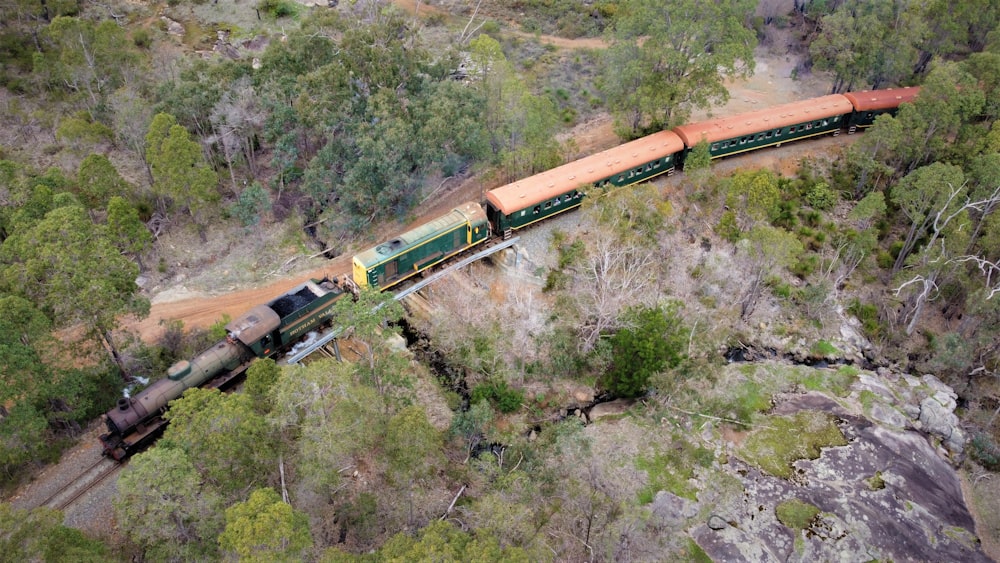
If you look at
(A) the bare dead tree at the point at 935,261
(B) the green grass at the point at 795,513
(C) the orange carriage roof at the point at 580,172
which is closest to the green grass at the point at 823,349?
(A) the bare dead tree at the point at 935,261

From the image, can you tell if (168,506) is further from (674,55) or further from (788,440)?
(674,55)

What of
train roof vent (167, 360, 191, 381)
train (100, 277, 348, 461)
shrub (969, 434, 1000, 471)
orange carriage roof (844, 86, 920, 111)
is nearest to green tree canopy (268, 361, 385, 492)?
train roof vent (167, 360, 191, 381)

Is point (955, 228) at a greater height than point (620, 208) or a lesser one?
lesser

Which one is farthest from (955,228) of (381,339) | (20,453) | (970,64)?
(20,453)

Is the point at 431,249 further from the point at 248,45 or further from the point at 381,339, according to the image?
the point at 248,45

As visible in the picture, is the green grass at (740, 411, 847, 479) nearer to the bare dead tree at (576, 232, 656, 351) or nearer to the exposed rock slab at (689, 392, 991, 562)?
the exposed rock slab at (689, 392, 991, 562)

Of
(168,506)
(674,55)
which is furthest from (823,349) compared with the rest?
(168,506)

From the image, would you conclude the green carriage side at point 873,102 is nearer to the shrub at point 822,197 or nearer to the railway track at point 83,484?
the shrub at point 822,197
